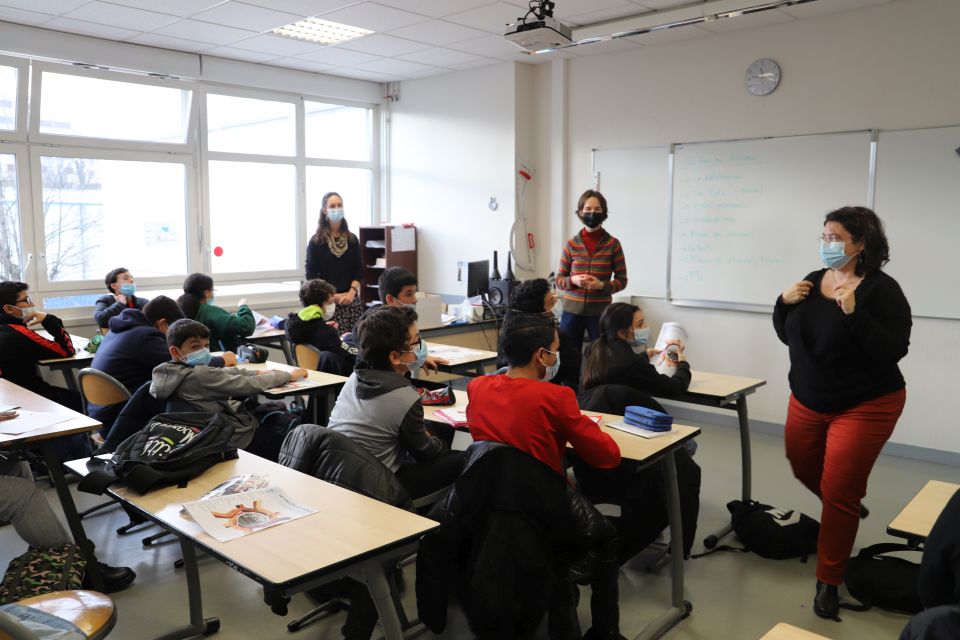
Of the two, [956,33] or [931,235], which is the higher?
[956,33]

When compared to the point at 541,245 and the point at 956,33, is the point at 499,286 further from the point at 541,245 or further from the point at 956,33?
the point at 956,33

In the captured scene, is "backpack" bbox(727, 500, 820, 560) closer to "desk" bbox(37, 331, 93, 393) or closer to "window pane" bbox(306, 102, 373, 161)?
"desk" bbox(37, 331, 93, 393)

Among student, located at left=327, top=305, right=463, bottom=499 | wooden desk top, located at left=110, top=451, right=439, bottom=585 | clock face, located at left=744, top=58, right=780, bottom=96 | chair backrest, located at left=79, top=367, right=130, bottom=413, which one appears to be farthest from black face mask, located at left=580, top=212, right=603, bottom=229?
wooden desk top, located at left=110, top=451, right=439, bottom=585

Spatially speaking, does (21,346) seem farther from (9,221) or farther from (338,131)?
(338,131)

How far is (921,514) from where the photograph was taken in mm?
2168

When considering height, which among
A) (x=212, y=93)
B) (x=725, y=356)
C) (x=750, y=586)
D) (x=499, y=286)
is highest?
(x=212, y=93)

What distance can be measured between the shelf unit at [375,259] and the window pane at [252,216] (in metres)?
0.71

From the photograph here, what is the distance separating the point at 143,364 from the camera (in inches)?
141

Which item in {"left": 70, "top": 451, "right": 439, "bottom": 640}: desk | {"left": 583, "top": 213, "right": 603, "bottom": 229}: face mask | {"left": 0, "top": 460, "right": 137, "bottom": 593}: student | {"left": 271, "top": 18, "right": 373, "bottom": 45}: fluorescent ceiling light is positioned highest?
{"left": 271, "top": 18, "right": 373, "bottom": 45}: fluorescent ceiling light

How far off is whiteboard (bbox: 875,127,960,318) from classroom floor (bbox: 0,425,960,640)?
1551 millimetres

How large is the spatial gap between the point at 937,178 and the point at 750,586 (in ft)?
10.0

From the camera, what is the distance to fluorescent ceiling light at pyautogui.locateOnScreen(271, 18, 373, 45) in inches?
213

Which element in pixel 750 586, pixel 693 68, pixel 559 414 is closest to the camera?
pixel 559 414

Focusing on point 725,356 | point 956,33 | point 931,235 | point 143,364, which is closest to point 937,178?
point 931,235
